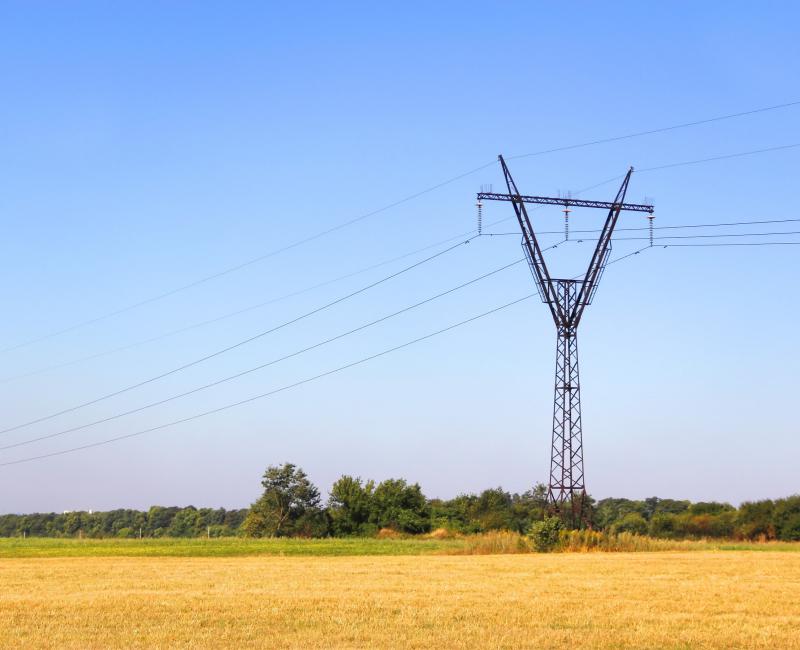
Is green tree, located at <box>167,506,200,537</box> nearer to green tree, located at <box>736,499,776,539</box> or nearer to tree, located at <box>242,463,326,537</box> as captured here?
tree, located at <box>242,463,326,537</box>

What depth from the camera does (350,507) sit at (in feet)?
335

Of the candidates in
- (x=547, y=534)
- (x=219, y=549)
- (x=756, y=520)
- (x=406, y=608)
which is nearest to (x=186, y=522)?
(x=756, y=520)

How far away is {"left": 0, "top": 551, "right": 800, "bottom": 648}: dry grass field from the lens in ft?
67.2

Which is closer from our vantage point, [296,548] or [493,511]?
[296,548]

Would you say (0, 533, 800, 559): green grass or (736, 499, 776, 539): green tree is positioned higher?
(736, 499, 776, 539): green tree

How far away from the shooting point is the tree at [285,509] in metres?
98.9

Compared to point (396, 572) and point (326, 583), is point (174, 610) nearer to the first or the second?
point (326, 583)

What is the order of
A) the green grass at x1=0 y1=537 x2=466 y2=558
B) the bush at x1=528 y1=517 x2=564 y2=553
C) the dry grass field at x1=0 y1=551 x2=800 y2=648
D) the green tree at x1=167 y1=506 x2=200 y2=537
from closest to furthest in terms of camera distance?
the dry grass field at x1=0 y1=551 x2=800 y2=648, the bush at x1=528 y1=517 x2=564 y2=553, the green grass at x1=0 y1=537 x2=466 y2=558, the green tree at x1=167 y1=506 x2=200 y2=537

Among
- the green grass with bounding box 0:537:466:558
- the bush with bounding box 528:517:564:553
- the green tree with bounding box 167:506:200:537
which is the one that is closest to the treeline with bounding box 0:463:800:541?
the green grass with bounding box 0:537:466:558

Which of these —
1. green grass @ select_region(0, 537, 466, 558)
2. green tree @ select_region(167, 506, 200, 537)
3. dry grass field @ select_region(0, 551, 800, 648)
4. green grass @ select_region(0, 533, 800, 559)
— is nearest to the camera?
dry grass field @ select_region(0, 551, 800, 648)

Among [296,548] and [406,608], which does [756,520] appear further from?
[406,608]

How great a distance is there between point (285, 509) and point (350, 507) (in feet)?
22.4

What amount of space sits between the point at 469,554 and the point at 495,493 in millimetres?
61149

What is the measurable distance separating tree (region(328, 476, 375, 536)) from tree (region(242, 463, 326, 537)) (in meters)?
1.51
